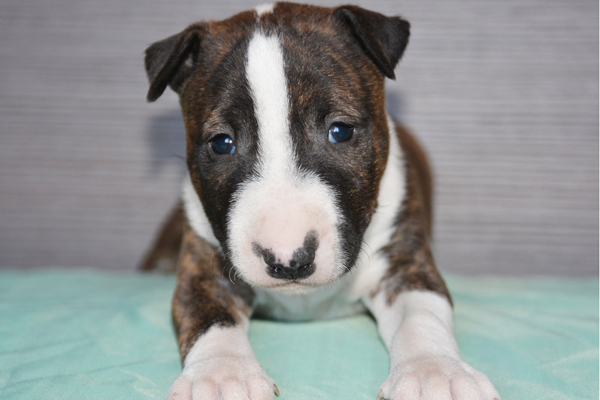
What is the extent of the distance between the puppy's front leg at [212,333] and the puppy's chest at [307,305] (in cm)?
9

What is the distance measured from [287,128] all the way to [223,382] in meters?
0.77

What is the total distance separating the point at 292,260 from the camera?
4.62 ft

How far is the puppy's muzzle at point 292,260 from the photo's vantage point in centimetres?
141

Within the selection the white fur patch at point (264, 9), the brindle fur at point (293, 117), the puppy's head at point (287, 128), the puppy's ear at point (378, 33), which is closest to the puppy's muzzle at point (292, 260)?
the puppy's head at point (287, 128)

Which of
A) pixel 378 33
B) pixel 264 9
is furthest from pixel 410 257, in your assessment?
pixel 264 9

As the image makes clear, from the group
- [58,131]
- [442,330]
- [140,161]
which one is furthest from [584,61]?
[58,131]

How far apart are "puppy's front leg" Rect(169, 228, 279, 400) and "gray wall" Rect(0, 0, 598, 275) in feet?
4.90

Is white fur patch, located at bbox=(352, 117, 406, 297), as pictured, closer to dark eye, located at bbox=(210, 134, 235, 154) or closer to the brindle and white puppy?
the brindle and white puppy

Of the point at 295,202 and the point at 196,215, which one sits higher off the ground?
the point at 295,202

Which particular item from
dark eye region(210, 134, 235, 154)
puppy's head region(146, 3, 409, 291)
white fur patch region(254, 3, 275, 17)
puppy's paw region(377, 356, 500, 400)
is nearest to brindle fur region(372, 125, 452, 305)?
puppy's head region(146, 3, 409, 291)

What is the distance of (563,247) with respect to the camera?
327cm

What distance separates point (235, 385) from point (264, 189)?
0.56m

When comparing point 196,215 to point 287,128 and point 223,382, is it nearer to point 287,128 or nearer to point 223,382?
point 287,128

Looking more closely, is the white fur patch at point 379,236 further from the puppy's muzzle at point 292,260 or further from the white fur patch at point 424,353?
the puppy's muzzle at point 292,260
